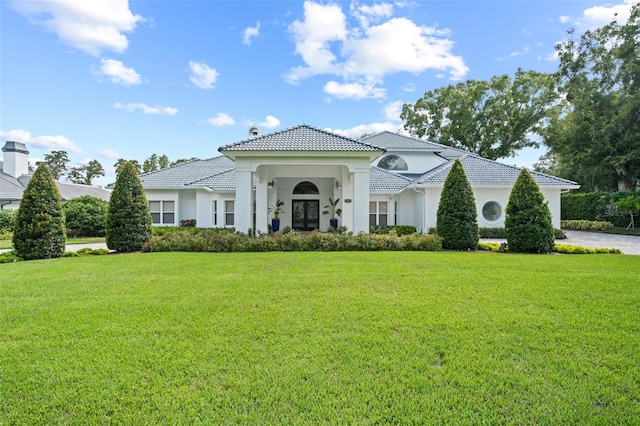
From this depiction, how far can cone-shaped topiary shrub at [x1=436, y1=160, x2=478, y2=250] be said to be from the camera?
1189 cm

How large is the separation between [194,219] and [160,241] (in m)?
9.48

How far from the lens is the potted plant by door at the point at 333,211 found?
19853mm

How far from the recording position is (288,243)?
1185cm

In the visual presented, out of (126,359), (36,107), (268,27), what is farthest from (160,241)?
(268,27)

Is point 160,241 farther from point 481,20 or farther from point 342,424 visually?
point 481,20

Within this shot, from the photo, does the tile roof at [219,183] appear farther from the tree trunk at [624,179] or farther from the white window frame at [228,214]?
the tree trunk at [624,179]

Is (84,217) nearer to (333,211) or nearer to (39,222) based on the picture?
(39,222)

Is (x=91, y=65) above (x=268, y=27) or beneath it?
beneath

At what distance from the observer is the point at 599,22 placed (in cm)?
2603

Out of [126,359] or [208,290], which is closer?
[126,359]

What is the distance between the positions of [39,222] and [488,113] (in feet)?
135

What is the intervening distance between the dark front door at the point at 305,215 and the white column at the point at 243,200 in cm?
740

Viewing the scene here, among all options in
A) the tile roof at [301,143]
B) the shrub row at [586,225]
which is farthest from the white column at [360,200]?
the shrub row at [586,225]

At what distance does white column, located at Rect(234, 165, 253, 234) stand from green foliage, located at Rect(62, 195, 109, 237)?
10.3 meters
